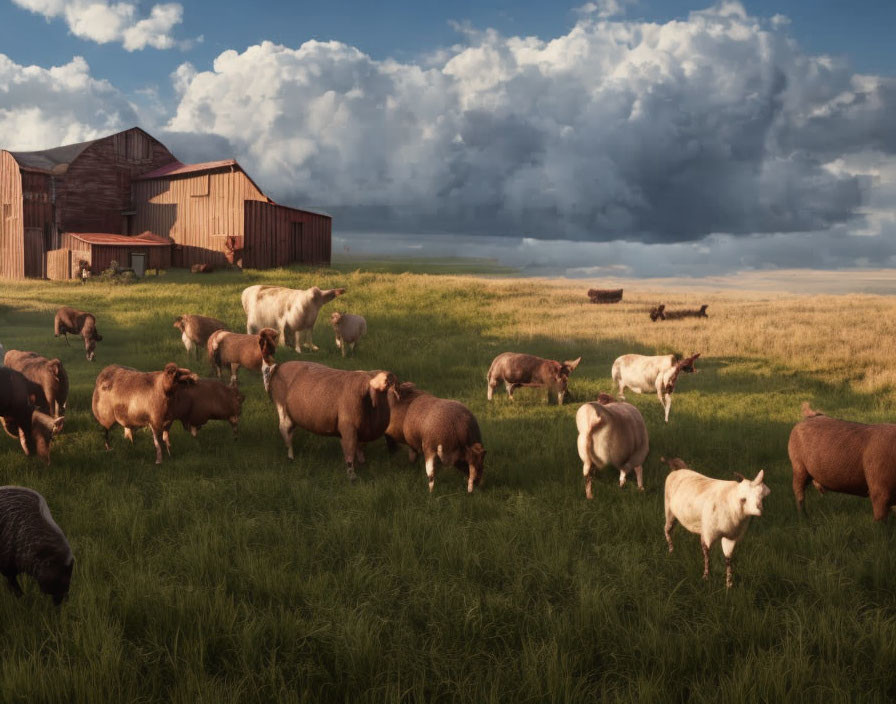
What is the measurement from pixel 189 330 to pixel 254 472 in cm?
1016

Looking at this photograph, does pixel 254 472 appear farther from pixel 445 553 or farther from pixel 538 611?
pixel 538 611

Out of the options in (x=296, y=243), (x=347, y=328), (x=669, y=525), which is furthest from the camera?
(x=296, y=243)

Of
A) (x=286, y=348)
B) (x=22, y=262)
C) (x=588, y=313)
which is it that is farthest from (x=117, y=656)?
(x=22, y=262)

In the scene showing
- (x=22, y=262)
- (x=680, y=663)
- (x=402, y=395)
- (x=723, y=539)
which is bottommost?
(x=680, y=663)

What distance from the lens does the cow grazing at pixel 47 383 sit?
38.7ft

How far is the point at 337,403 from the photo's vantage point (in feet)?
32.8

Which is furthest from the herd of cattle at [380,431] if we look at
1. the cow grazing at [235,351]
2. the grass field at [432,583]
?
the cow grazing at [235,351]

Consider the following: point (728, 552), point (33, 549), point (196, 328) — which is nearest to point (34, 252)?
point (196, 328)

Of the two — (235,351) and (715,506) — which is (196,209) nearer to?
(235,351)

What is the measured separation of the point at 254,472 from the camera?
9.70 meters

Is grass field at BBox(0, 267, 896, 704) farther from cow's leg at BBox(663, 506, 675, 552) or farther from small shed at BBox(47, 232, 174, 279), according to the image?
small shed at BBox(47, 232, 174, 279)

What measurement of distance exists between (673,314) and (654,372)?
17046mm

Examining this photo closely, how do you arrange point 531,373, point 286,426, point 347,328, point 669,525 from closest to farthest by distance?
point 669,525 → point 286,426 → point 531,373 → point 347,328

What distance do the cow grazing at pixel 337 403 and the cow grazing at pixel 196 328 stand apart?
8.52 metres
